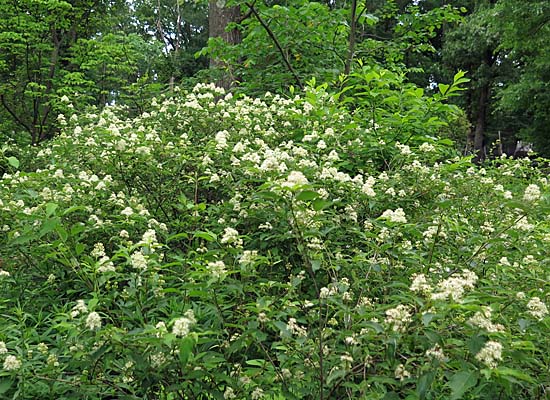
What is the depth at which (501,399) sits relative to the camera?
1.73 meters

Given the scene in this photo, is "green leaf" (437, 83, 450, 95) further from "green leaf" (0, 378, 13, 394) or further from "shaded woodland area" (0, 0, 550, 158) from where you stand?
"green leaf" (0, 378, 13, 394)

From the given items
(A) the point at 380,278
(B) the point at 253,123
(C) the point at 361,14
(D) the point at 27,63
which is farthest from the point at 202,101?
(D) the point at 27,63

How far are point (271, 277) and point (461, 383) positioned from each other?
1.17 metres

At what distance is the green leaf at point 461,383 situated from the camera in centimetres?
132

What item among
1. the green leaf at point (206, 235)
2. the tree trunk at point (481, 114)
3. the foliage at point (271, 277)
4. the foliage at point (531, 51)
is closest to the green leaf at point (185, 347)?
the foliage at point (271, 277)

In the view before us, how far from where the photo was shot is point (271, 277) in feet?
7.82

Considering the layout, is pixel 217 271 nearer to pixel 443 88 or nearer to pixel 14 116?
pixel 443 88

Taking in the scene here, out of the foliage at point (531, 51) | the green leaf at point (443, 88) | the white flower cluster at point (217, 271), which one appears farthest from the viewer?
the foliage at point (531, 51)

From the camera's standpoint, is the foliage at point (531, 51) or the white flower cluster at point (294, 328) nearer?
the white flower cluster at point (294, 328)

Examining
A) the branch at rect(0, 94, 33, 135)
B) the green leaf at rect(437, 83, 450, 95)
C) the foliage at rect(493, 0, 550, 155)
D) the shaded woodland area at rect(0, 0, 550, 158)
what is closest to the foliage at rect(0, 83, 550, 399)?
the green leaf at rect(437, 83, 450, 95)

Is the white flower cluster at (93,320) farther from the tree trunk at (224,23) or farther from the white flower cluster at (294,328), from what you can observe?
the tree trunk at (224,23)

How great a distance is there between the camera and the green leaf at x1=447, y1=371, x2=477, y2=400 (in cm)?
132

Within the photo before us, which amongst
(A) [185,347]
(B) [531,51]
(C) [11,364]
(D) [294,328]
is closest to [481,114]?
(B) [531,51]

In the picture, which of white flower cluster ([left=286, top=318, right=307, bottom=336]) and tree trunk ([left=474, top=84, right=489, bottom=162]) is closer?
white flower cluster ([left=286, top=318, right=307, bottom=336])
